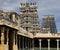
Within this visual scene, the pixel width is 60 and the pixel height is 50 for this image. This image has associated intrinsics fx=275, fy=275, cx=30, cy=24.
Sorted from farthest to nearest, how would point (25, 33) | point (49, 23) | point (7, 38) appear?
point (49, 23), point (25, 33), point (7, 38)

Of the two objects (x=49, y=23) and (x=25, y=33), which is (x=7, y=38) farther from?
(x=49, y=23)

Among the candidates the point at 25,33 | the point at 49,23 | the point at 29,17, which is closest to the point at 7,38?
the point at 25,33

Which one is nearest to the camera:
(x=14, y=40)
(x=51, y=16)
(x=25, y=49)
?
(x=14, y=40)

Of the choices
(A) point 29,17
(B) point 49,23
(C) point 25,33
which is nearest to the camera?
(C) point 25,33

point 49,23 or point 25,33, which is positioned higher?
point 49,23

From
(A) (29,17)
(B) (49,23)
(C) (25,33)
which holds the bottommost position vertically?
(C) (25,33)

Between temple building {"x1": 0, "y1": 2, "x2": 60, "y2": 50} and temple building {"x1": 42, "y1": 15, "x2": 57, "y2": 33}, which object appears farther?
temple building {"x1": 42, "y1": 15, "x2": 57, "y2": 33}

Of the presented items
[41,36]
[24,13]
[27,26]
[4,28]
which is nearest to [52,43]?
[41,36]

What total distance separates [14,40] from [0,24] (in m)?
8.26

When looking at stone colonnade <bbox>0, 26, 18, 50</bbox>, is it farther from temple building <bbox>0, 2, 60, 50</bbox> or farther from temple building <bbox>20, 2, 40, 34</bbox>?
temple building <bbox>20, 2, 40, 34</bbox>

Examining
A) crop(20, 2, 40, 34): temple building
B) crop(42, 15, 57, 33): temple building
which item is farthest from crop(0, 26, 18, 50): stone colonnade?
crop(42, 15, 57, 33): temple building

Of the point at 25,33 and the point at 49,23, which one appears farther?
the point at 49,23

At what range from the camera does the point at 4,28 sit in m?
41.6

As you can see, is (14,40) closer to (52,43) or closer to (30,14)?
(52,43)
